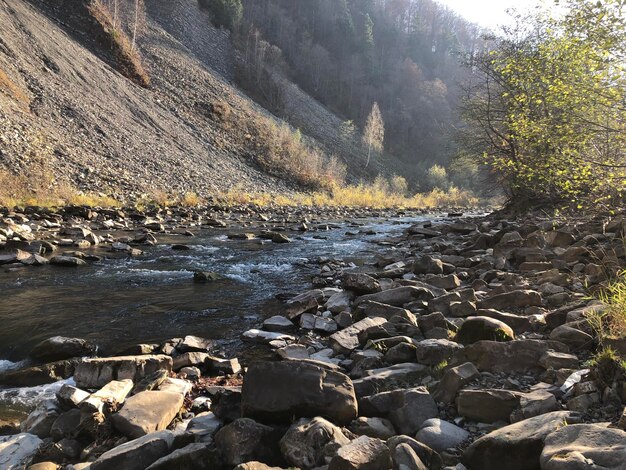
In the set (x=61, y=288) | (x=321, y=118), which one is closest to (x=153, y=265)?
(x=61, y=288)

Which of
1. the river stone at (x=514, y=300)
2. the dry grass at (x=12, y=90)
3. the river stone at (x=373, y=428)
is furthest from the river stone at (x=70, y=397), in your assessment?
the dry grass at (x=12, y=90)

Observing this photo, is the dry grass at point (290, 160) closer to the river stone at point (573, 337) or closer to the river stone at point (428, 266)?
the river stone at point (428, 266)

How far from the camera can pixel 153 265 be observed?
9555 mm

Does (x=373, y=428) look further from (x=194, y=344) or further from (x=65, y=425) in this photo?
(x=194, y=344)

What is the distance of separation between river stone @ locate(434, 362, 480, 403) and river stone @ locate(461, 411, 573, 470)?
73 centimetres

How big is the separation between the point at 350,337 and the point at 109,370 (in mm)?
2401

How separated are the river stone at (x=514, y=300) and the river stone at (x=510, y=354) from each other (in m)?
1.59

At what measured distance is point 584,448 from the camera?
2.00 m

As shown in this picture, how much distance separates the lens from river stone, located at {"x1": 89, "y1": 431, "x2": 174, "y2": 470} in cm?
265

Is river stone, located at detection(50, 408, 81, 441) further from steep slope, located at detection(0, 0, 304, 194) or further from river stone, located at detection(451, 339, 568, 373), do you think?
steep slope, located at detection(0, 0, 304, 194)

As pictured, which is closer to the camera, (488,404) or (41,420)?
(488,404)

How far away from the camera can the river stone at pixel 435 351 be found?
3.85 meters

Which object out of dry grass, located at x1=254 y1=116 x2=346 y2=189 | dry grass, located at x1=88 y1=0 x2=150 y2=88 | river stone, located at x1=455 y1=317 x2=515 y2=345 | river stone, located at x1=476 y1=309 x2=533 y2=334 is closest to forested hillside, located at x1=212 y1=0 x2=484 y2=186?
dry grass, located at x1=254 y1=116 x2=346 y2=189

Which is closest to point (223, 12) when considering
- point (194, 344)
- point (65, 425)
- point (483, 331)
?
point (194, 344)
